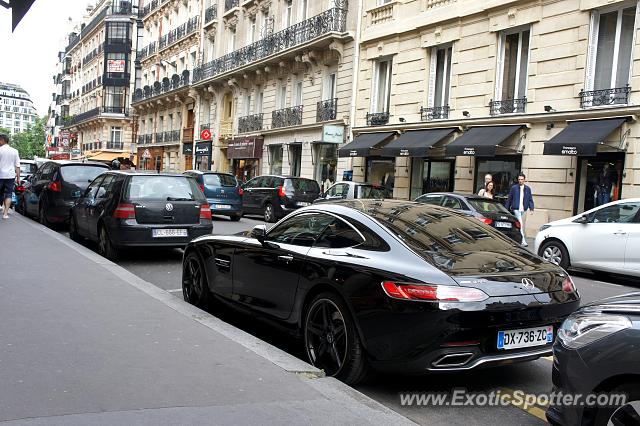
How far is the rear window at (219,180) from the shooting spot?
1978cm

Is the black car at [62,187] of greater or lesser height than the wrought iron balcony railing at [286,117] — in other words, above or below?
below

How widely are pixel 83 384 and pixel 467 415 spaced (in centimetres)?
249

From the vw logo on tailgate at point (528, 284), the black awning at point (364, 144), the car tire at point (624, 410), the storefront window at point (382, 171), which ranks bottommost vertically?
the car tire at point (624, 410)

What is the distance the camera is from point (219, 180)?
20.0 metres

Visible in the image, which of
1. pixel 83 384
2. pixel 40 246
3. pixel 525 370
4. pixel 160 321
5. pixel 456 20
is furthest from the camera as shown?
pixel 456 20

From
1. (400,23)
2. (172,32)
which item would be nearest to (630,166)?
(400,23)

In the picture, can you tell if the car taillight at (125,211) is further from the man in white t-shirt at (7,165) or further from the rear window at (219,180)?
the rear window at (219,180)

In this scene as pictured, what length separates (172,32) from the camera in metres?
48.8

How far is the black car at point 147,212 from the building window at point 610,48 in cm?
1167

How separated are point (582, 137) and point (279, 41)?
19.4 m

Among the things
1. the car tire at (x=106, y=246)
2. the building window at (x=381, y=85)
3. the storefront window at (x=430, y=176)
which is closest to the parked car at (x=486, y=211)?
the car tire at (x=106, y=246)

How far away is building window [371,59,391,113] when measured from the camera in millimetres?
24906

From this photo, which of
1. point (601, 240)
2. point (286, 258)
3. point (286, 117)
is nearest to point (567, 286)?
point (286, 258)

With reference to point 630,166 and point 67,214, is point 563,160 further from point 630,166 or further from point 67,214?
point 67,214
